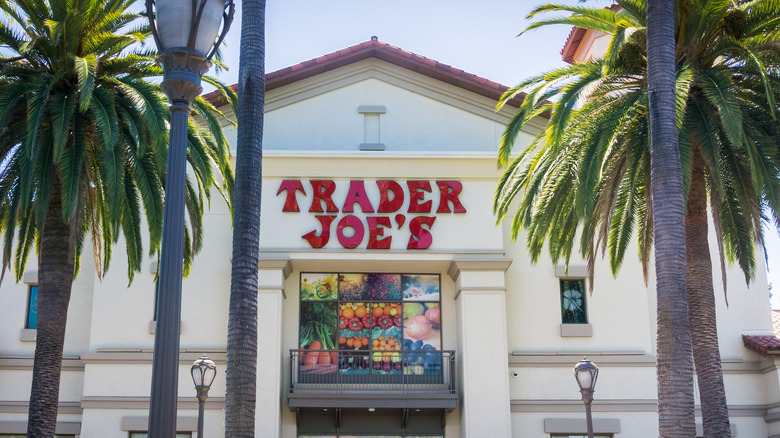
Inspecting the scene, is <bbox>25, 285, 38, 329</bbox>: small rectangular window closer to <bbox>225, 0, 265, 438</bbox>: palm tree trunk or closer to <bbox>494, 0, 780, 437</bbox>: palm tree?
<bbox>494, 0, 780, 437</bbox>: palm tree

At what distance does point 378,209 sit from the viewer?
24.4 metres

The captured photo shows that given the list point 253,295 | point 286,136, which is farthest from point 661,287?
point 286,136

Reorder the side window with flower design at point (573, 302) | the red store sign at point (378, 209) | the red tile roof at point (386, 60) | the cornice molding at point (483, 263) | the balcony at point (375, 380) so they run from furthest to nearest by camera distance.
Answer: the red tile roof at point (386, 60)
the side window with flower design at point (573, 302)
the red store sign at point (378, 209)
the cornice molding at point (483, 263)
the balcony at point (375, 380)

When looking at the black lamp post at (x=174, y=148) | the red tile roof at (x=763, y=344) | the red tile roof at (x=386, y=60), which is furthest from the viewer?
the red tile roof at (x=386, y=60)

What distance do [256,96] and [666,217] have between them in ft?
21.9

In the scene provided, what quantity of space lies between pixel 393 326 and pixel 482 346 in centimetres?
279

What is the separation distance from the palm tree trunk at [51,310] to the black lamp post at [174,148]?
9057mm

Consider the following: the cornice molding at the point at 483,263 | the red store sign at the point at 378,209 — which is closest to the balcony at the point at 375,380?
the cornice molding at the point at 483,263

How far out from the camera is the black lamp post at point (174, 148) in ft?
25.0

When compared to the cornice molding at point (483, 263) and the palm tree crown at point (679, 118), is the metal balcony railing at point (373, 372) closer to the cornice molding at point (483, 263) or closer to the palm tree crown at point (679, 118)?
the cornice molding at point (483, 263)

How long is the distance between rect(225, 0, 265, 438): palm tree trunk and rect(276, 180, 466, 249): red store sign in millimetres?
12350

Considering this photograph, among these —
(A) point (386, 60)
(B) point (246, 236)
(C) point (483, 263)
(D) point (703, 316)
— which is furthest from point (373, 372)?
(B) point (246, 236)

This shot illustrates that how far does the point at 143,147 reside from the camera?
52.4ft

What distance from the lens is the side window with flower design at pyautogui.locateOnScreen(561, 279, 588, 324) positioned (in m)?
24.8
